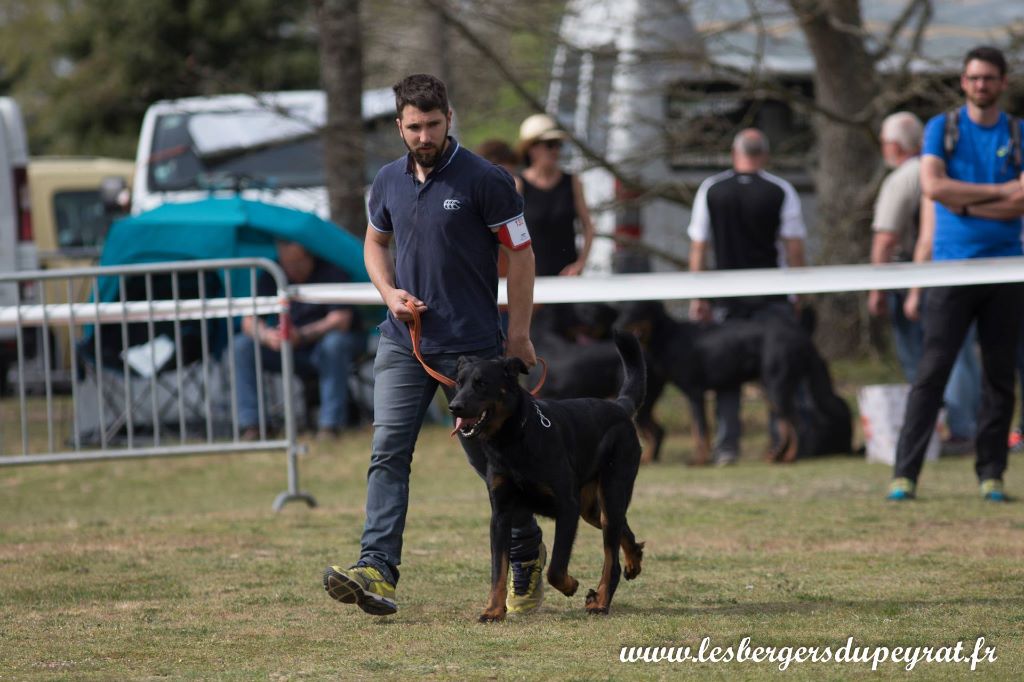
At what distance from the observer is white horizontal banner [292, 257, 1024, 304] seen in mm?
7465

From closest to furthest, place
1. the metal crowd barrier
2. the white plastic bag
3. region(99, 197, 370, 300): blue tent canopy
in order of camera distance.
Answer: the metal crowd barrier
the white plastic bag
region(99, 197, 370, 300): blue tent canopy

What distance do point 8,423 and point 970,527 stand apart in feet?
28.3

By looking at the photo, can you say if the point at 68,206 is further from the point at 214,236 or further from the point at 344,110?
the point at 214,236

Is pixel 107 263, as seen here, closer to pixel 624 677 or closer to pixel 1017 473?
pixel 1017 473

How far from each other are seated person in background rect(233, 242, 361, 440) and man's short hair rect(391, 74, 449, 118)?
587cm

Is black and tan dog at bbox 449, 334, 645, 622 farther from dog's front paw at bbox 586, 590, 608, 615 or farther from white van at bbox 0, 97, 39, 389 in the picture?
white van at bbox 0, 97, 39, 389

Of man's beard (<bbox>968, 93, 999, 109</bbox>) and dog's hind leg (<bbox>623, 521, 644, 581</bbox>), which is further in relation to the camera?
man's beard (<bbox>968, 93, 999, 109</bbox>)

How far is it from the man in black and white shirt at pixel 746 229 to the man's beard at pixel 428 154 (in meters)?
5.06

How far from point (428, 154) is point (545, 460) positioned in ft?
3.51

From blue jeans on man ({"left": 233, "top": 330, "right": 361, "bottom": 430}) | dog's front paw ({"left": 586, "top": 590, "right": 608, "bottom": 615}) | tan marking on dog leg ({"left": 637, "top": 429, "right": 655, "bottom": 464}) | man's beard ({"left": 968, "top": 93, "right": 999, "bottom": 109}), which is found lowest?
tan marking on dog leg ({"left": 637, "top": 429, "right": 655, "bottom": 464})

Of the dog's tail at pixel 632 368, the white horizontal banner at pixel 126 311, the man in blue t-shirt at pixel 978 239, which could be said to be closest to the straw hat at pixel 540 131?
the white horizontal banner at pixel 126 311

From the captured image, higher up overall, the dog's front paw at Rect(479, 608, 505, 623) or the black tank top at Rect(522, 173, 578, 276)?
the black tank top at Rect(522, 173, 578, 276)

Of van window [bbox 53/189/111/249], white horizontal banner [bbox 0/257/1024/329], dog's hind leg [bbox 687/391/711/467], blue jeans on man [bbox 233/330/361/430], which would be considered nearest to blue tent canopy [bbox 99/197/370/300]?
blue jeans on man [bbox 233/330/361/430]

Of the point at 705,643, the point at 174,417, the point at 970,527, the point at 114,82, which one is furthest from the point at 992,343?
the point at 114,82
